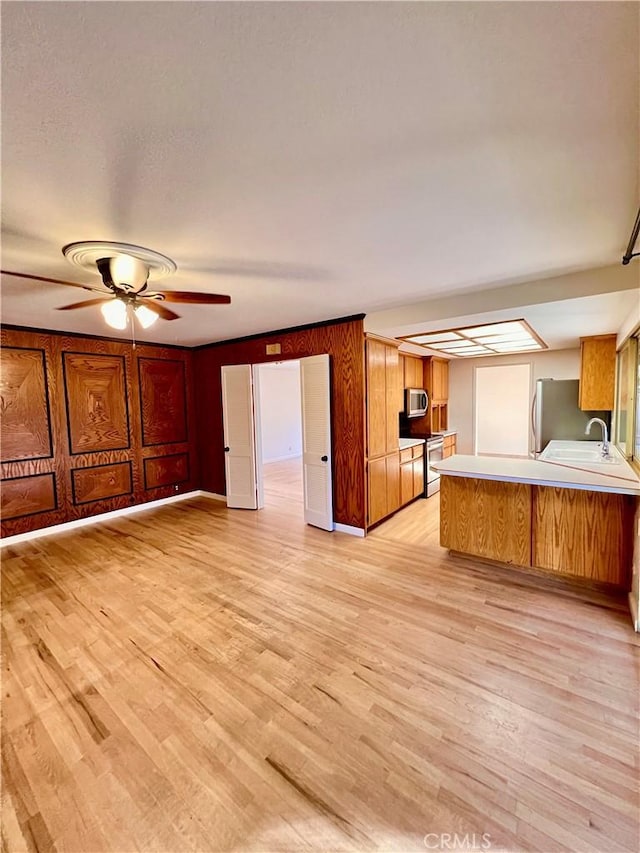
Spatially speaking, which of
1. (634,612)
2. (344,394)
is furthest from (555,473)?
(344,394)

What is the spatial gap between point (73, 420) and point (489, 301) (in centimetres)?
491

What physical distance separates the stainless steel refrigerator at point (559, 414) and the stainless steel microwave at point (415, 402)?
1577mm

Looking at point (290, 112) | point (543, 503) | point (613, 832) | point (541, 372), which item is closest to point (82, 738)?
point (613, 832)

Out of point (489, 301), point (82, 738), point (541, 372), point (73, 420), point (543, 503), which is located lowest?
point (82, 738)

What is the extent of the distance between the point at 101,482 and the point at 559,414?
6.22 metres

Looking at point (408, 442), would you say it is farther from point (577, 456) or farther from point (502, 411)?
point (502, 411)

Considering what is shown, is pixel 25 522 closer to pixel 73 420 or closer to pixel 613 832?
pixel 73 420

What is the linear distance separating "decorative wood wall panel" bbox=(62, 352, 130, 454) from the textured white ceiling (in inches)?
104

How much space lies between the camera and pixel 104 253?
204 cm

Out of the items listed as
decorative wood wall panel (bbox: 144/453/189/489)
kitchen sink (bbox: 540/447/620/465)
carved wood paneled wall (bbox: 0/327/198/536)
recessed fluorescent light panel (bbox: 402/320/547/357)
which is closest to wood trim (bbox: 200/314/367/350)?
recessed fluorescent light panel (bbox: 402/320/547/357)

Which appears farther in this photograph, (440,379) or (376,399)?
(440,379)

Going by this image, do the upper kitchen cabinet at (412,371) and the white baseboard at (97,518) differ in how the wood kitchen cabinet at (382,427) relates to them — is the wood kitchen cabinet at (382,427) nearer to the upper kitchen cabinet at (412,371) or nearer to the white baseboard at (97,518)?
the upper kitchen cabinet at (412,371)

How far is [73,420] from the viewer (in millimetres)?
4488

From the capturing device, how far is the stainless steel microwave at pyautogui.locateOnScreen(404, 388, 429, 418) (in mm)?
5414
